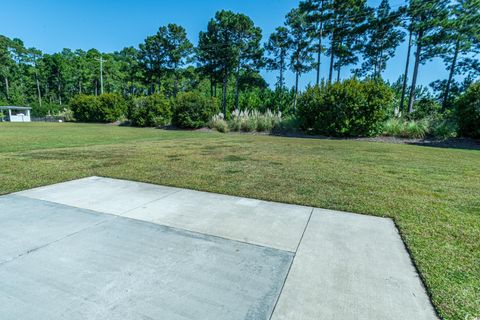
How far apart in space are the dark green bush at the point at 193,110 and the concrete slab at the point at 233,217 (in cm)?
1415

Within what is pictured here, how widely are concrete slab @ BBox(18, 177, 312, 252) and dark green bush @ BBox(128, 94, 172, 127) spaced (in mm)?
16207

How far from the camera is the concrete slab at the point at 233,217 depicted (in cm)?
226

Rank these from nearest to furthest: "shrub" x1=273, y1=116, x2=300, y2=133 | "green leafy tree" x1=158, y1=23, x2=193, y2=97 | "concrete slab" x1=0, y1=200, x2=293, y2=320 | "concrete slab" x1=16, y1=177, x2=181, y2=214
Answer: "concrete slab" x1=0, y1=200, x2=293, y2=320, "concrete slab" x1=16, y1=177, x2=181, y2=214, "shrub" x1=273, y1=116, x2=300, y2=133, "green leafy tree" x1=158, y1=23, x2=193, y2=97

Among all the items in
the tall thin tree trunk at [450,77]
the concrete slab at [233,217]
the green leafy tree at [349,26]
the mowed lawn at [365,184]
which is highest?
the green leafy tree at [349,26]

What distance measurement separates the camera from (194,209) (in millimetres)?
2855

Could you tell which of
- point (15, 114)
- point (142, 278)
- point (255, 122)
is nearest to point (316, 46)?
point (255, 122)

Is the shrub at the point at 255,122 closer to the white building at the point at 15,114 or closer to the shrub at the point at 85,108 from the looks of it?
the shrub at the point at 85,108

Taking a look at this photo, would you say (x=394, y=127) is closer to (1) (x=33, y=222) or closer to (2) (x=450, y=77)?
(1) (x=33, y=222)

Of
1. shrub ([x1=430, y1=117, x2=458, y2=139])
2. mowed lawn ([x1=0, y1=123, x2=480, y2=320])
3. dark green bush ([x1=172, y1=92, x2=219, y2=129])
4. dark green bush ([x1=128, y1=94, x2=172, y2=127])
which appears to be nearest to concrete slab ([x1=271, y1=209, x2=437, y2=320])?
mowed lawn ([x1=0, y1=123, x2=480, y2=320])

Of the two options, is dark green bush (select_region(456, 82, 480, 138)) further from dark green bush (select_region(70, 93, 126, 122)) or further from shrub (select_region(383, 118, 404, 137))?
dark green bush (select_region(70, 93, 126, 122))

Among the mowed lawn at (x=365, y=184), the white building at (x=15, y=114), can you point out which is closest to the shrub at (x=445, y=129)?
the mowed lawn at (x=365, y=184)

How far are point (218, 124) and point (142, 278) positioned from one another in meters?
14.7

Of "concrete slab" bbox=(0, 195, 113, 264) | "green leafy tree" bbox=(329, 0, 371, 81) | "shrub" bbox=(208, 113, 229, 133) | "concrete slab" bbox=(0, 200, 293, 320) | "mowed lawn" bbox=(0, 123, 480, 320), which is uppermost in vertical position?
"green leafy tree" bbox=(329, 0, 371, 81)

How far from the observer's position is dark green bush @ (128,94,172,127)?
752 inches
